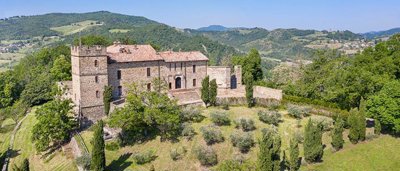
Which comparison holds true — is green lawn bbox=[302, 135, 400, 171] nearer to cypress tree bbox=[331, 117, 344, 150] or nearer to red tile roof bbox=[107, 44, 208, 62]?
cypress tree bbox=[331, 117, 344, 150]

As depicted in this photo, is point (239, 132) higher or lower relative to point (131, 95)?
lower

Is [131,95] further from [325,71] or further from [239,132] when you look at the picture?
[325,71]

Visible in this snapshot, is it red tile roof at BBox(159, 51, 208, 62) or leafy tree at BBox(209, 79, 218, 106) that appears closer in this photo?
leafy tree at BBox(209, 79, 218, 106)

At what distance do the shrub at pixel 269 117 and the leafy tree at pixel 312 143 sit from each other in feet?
22.6

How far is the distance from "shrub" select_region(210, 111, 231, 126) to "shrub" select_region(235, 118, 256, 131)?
1426mm

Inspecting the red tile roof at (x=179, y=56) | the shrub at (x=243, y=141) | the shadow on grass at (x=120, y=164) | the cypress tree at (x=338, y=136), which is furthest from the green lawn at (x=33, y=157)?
the cypress tree at (x=338, y=136)

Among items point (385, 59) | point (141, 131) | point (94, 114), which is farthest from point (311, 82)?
point (94, 114)

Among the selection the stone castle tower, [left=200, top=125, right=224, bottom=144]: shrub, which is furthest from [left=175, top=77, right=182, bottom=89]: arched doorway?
[left=200, top=125, right=224, bottom=144]: shrub

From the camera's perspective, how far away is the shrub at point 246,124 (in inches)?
1457

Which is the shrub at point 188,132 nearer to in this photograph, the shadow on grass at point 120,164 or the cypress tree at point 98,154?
the shadow on grass at point 120,164

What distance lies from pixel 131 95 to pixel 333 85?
2354 cm

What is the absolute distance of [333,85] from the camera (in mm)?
42406

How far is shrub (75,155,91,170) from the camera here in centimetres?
3127

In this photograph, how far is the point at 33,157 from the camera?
38844 mm
